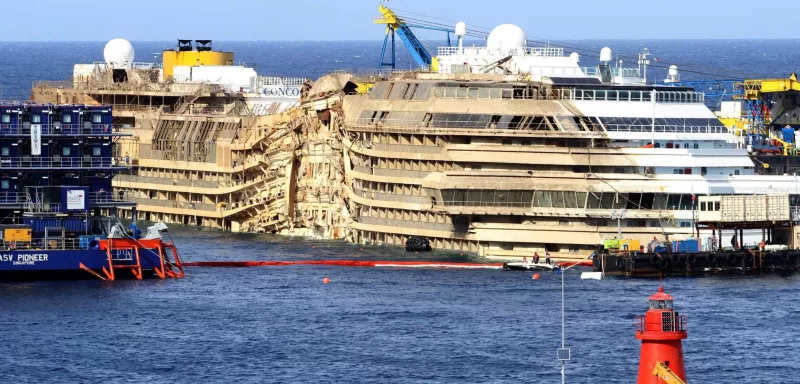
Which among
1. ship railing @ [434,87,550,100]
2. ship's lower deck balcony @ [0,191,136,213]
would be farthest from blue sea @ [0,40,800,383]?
ship railing @ [434,87,550,100]

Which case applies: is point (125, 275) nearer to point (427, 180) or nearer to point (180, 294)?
point (180, 294)

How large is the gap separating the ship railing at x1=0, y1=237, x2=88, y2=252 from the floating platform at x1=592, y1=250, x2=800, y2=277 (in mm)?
28324

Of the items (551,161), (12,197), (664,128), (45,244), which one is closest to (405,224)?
(551,161)

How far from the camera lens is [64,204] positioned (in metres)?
112

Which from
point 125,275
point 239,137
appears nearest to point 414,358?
point 125,275

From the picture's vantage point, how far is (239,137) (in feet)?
481

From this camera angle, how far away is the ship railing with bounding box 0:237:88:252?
358ft

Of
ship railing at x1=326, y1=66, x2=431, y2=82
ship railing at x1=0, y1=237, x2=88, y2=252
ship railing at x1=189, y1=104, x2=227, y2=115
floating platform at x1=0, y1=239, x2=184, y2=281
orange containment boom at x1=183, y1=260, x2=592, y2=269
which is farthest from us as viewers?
ship railing at x1=189, y1=104, x2=227, y2=115

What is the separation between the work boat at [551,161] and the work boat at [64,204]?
60.1 feet

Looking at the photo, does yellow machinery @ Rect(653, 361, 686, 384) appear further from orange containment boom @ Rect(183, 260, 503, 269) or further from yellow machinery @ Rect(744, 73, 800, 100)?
yellow machinery @ Rect(744, 73, 800, 100)

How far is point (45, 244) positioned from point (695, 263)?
35.5 m

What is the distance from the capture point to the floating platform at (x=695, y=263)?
11181 centimetres

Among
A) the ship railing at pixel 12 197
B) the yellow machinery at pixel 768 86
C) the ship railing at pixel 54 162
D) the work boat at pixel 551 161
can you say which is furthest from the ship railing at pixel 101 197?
the yellow machinery at pixel 768 86

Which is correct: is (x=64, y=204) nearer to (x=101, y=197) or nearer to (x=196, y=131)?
(x=101, y=197)
